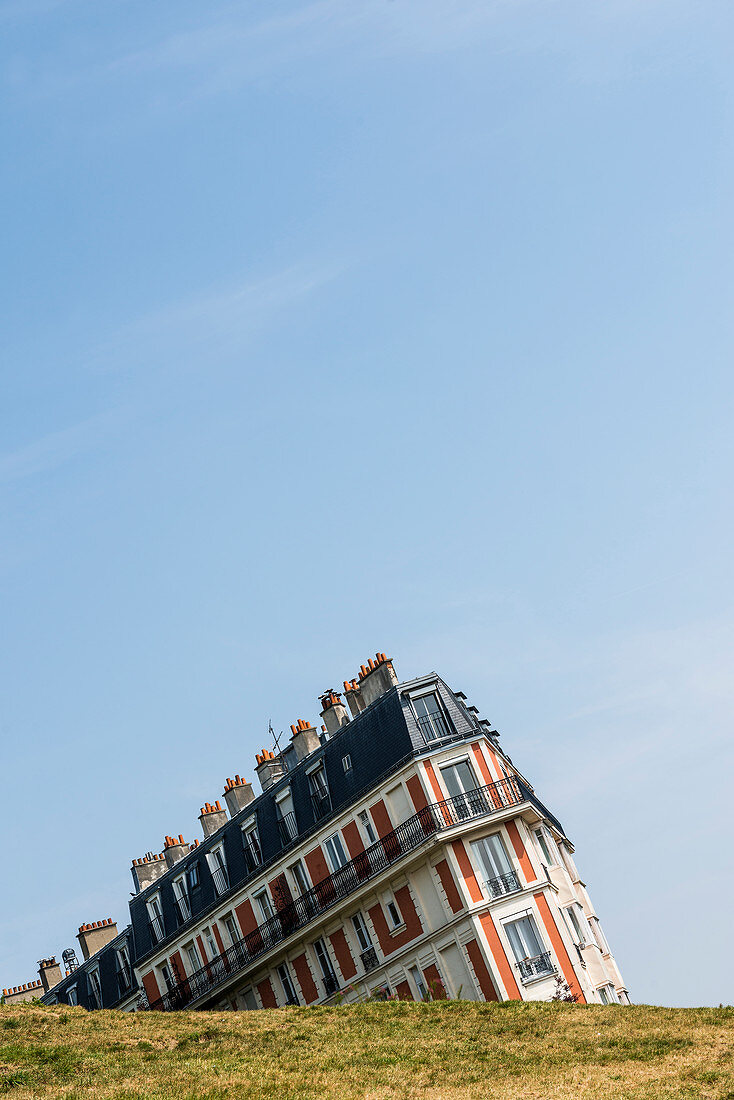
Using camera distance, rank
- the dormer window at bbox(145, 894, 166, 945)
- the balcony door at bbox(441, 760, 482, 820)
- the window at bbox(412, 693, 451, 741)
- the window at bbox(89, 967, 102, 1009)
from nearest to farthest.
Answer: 1. the balcony door at bbox(441, 760, 482, 820)
2. the window at bbox(412, 693, 451, 741)
3. the dormer window at bbox(145, 894, 166, 945)
4. the window at bbox(89, 967, 102, 1009)

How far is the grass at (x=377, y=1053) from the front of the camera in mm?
22703

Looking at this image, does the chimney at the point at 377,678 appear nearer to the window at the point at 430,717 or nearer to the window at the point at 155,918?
the window at the point at 430,717

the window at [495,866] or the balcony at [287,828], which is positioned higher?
the balcony at [287,828]

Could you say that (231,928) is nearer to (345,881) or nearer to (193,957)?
(193,957)

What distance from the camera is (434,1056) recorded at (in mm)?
25922

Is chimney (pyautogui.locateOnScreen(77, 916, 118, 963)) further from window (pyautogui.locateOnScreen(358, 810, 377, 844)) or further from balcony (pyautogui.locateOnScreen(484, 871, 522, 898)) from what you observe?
balcony (pyautogui.locateOnScreen(484, 871, 522, 898))

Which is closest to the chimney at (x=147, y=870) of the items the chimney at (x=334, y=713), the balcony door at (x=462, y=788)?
the chimney at (x=334, y=713)

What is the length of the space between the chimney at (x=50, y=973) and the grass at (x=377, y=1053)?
33.7m

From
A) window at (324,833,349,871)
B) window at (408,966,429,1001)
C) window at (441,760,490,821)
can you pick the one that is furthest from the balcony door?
window at (408,966,429,1001)

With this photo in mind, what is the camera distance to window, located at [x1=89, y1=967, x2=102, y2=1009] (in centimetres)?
5484

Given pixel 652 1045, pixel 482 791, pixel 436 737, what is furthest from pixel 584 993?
pixel 652 1045

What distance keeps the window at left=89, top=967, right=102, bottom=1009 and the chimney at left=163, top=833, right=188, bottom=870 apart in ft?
20.6

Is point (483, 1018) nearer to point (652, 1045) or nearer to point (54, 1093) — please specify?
point (652, 1045)

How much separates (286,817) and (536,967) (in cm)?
1312
